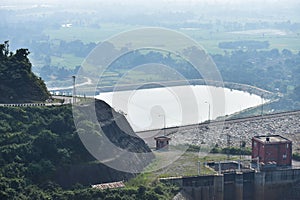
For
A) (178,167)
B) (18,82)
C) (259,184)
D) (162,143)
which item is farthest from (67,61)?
(259,184)

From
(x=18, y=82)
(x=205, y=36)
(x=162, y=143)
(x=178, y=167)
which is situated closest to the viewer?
(x=178, y=167)

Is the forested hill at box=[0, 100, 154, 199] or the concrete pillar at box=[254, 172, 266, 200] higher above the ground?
the forested hill at box=[0, 100, 154, 199]

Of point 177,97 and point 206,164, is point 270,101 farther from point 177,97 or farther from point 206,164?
point 206,164

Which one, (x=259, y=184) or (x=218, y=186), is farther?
(x=259, y=184)

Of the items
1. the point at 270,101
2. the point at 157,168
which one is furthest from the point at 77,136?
the point at 270,101

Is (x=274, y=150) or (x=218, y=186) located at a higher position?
(x=274, y=150)

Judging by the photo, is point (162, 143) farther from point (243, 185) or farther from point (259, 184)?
point (259, 184)

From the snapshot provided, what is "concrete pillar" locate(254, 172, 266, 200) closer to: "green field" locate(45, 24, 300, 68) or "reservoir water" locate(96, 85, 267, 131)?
"reservoir water" locate(96, 85, 267, 131)

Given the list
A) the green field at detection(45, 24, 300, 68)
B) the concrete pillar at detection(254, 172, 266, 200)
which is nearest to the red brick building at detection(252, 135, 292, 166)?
the concrete pillar at detection(254, 172, 266, 200)
